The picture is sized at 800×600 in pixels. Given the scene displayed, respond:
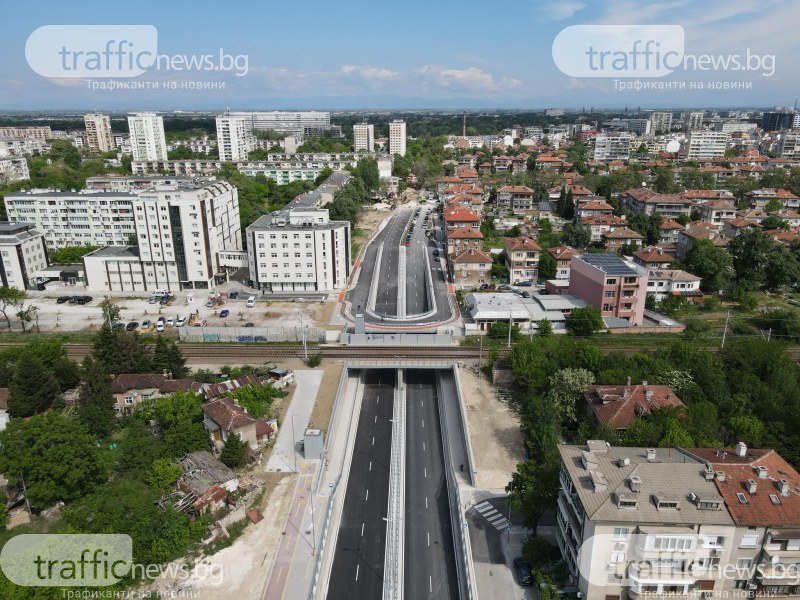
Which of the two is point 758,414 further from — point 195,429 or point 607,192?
point 607,192

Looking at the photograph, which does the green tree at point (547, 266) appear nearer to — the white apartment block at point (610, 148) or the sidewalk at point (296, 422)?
the sidewalk at point (296, 422)

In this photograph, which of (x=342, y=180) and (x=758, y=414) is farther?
(x=342, y=180)

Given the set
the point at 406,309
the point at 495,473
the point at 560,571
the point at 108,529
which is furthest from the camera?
the point at 406,309

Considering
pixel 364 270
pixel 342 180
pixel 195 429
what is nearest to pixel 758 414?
pixel 195 429

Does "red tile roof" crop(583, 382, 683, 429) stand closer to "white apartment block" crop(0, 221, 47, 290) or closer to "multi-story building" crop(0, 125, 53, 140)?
"white apartment block" crop(0, 221, 47, 290)

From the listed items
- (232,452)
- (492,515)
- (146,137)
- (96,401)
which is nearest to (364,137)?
(146,137)

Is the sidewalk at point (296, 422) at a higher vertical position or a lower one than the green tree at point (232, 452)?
lower

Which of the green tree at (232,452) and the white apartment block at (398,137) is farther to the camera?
the white apartment block at (398,137)

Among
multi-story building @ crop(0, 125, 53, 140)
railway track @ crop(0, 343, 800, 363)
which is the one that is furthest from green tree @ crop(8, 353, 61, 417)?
multi-story building @ crop(0, 125, 53, 140)

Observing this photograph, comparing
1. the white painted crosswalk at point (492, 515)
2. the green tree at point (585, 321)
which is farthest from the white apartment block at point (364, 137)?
the white painted crosswalk at point (492, 515)
